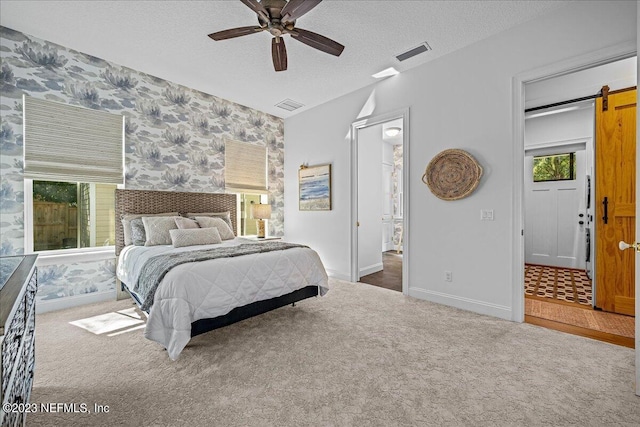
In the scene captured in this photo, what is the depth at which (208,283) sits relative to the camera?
2281 millimetres

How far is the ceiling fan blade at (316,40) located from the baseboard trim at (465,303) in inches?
114

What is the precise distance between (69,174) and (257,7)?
2964 millimetres

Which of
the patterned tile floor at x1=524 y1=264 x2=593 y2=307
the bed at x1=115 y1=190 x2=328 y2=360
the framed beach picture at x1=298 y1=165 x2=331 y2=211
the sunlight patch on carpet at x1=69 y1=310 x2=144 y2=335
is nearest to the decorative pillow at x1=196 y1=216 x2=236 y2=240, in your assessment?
the bed at x1=115 y1=190 x2=328 y2=360

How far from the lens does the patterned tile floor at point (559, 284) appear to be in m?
3.54

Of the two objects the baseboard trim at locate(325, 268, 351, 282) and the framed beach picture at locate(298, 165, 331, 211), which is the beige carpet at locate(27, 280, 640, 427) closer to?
the baseboard trim at locate(325, 268, 351, 282)

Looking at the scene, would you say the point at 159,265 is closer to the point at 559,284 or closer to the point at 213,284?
the point at 213,284

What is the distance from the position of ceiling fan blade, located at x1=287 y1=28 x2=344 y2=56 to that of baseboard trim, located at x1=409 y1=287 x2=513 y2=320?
291 centimetres

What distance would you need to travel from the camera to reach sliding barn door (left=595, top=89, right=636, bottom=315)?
2936 millimetres

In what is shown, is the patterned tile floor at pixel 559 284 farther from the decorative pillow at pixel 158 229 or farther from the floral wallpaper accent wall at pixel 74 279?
the floral wallpaper accent wall at pixel 74 279

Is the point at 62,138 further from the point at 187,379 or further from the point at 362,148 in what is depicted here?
the point at 362,148

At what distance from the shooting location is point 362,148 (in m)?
4.87

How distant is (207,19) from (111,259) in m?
3.06

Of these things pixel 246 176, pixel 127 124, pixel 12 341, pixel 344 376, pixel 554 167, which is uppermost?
pixel 127 124

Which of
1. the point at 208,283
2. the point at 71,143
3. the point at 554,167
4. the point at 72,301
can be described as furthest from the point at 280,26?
the point at 554,167
